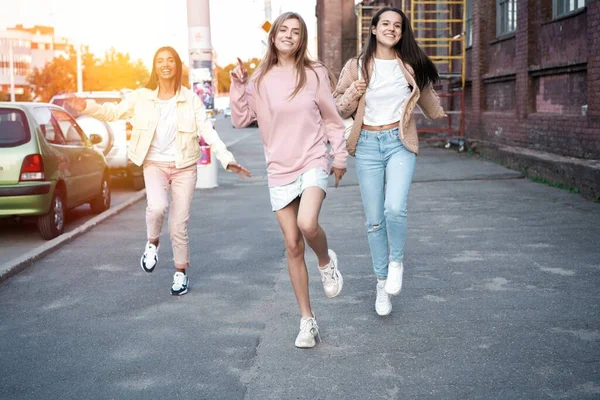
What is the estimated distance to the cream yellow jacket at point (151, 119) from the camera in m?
6.65

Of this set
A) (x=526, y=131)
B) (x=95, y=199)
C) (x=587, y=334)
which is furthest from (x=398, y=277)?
(x=526, y=131)

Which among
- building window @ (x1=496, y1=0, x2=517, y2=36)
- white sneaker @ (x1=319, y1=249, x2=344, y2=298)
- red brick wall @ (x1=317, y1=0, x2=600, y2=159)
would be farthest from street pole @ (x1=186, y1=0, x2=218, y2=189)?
white sneaker @ (x1=319, y1=249, x2=344, y2=298)

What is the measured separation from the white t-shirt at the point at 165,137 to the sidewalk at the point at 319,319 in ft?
3.60

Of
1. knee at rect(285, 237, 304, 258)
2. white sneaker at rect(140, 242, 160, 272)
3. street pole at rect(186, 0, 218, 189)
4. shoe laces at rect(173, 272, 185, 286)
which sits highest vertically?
street pole at rect(186, 0, 218, 189)

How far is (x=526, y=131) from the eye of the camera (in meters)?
17.0

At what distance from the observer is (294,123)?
16.5 ft

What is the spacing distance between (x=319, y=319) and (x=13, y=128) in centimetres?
550

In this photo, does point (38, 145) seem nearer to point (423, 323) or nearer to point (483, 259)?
point (483, 259)

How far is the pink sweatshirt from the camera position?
502 centimetres

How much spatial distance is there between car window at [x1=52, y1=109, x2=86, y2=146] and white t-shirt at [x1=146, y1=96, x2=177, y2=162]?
4682 mm

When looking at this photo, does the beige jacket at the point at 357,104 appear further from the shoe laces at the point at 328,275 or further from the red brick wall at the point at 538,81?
the red brick wall at the point at 538,81

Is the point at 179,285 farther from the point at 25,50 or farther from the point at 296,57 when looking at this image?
the point at 25,50

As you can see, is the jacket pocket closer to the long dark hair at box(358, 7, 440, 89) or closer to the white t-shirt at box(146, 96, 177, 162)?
the white t-shirt at box(146, 96, 177, 162)

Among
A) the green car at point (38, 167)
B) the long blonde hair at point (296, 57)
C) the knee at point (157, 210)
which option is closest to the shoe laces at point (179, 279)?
the knee at point (157, 210)
